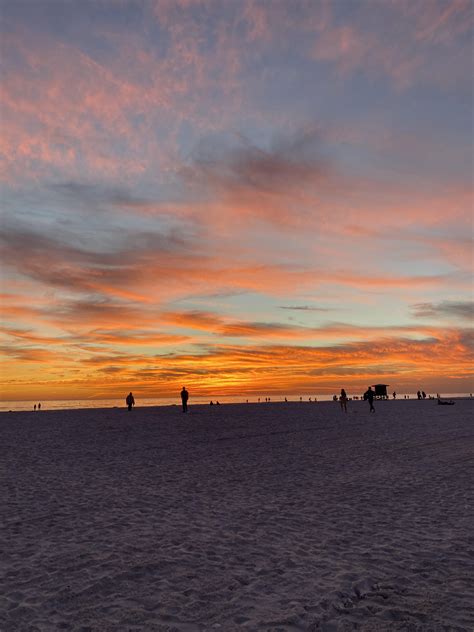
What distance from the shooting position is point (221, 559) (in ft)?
27.6

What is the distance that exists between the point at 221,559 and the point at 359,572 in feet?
7.41

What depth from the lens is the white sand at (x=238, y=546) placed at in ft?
21.1

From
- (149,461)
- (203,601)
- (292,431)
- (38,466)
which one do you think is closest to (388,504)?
(203,601)

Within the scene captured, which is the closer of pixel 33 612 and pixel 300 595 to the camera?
pixel 33 612

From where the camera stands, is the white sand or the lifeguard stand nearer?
the white sand

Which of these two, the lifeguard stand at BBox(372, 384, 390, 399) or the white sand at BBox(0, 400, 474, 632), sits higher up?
the lifeguard stand at BBox(372, 384, 390, 399)

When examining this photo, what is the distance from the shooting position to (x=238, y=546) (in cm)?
909

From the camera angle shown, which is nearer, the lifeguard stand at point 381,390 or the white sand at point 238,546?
the white sand at point 238,546

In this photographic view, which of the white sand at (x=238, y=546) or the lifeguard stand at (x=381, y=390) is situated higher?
the lifeguard stand at (x=381, y=390)

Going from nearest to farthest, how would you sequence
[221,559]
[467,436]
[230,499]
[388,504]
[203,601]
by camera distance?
[203,601]
[221,559]
[388,504]
[230,499]
[467,436]

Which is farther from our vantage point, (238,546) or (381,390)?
(381,390)

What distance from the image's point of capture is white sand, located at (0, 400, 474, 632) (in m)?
6.43

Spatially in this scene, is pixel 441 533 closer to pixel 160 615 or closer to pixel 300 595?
pixel 300 595

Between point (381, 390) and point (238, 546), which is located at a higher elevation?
point (381, 390)
